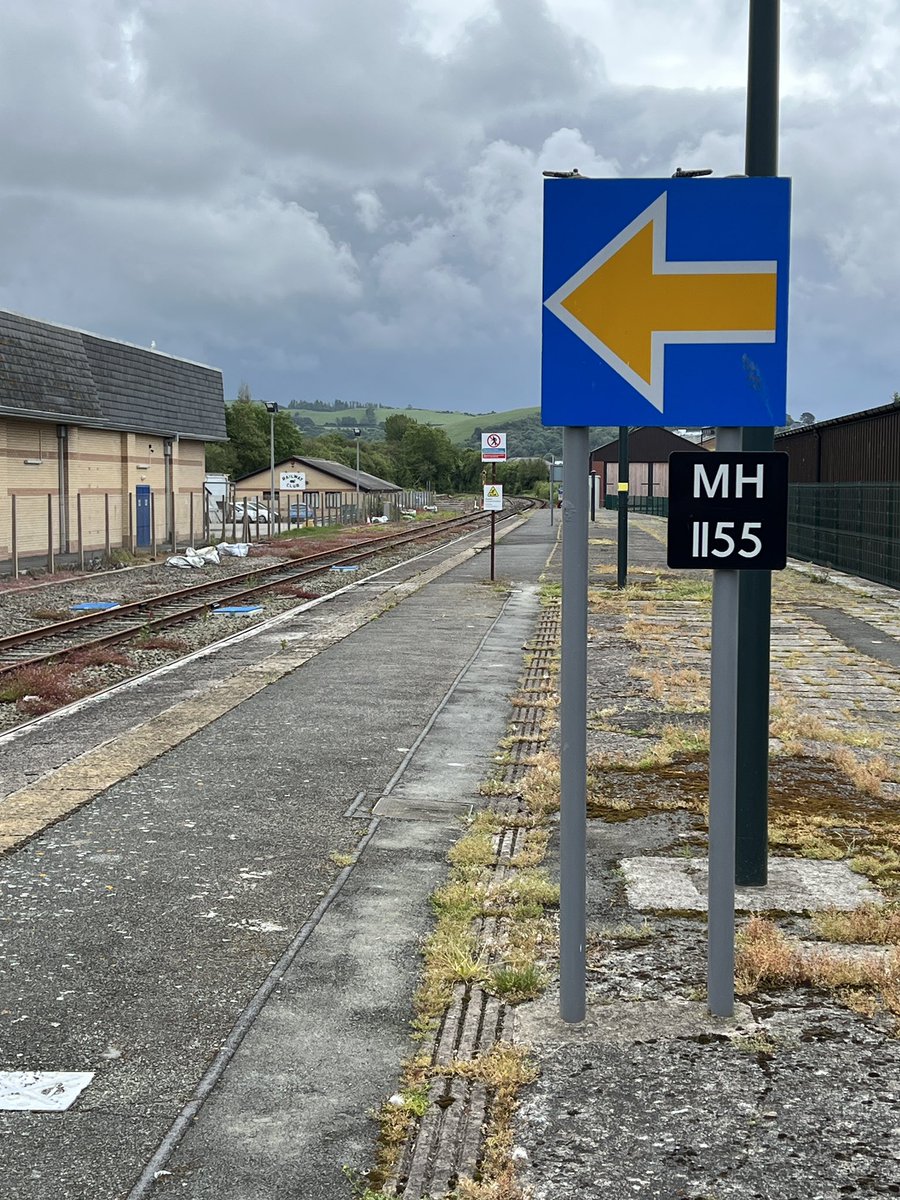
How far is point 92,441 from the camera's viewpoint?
117 feet

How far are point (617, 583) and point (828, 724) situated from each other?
14422mm

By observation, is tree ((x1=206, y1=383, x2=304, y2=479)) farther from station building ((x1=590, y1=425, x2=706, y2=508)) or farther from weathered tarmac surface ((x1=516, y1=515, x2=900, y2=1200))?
weathered tarmac surface ((x1=516, y1=515, x2=900, y2=1200))

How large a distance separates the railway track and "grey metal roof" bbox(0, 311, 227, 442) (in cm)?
706

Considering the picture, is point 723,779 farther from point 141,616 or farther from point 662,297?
point 141,616

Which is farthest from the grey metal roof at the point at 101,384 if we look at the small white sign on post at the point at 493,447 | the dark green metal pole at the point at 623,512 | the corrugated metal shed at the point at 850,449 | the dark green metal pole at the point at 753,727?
the dark green metal pole at the point at 753,727

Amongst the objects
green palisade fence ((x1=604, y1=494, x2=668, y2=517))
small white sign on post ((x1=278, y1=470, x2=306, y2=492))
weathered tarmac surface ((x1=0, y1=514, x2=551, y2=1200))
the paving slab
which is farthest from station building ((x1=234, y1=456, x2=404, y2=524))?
the paving slab

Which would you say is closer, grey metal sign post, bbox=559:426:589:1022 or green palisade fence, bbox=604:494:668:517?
grey metal sign post, bbox=559:426:589:1022

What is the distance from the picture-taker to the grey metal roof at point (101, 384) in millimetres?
30984

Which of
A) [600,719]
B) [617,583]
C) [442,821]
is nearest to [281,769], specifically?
[442,821]

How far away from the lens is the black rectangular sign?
186 inches

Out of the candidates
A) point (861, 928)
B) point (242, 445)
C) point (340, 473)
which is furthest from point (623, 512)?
point (242, 445)

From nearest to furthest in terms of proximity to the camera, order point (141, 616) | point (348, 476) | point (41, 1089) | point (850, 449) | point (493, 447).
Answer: point (41, 1089) < point (141, 616) < point (493, 447) < point (850, 449) < point (348, 476)

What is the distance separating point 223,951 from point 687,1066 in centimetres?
211

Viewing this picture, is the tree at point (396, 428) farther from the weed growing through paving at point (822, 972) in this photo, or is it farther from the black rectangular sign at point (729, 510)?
the black rectangular sign at point (729, 510)
